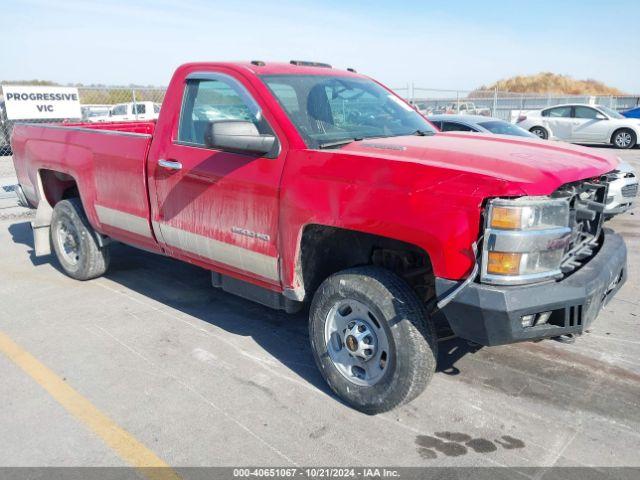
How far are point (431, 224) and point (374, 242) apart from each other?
0.56 m

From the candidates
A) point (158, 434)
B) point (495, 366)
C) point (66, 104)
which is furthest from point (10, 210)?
point (495, 366)

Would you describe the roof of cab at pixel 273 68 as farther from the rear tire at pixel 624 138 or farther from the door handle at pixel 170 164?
the rear tire at pixel 624 138

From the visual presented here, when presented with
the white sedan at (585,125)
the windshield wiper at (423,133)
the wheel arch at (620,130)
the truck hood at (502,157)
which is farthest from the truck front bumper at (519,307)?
the wheel arch at (620,130)

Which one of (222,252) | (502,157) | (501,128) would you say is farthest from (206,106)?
(501,128)

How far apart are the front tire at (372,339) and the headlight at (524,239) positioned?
538mm

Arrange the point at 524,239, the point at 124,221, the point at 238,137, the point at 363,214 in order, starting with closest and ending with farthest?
1. the point at 524,239
2. the point at 363,214
3. the point at 238,137
4. the point at 124,221

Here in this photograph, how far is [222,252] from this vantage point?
3926mm

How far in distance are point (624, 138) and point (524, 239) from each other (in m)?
17.7

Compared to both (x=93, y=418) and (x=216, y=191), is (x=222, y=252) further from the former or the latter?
(x=93, y=418)

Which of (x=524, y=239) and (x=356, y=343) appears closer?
(x=524, y=239)

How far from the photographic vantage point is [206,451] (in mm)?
2955

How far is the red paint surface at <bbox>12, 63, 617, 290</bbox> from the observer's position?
272 centimetres

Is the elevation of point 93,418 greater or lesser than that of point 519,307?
lesser

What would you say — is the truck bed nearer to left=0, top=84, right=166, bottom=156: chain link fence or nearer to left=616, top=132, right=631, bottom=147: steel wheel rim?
left=0, top=84, right=166, bottom=156: chain link fence
